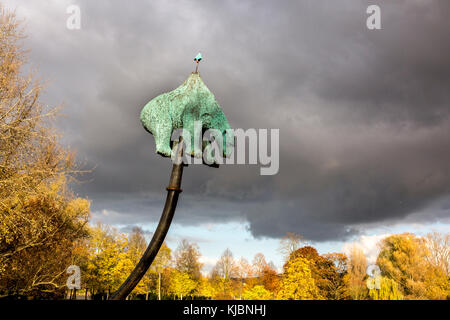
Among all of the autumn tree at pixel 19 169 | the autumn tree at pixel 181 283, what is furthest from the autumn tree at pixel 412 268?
the autumn tree at pixel 19 169

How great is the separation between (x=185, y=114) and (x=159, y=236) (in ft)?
4.29

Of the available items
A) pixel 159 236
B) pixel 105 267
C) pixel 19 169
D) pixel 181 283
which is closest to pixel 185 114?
pixel 159 236

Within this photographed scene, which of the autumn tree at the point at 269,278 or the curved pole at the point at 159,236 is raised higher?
the curved pole at the point at 159,236

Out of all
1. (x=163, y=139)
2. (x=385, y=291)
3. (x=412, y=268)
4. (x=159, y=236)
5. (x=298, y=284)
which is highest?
(x=163, y=139)

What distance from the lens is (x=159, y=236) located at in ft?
10.7

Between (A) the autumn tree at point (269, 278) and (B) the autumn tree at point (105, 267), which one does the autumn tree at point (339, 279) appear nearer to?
(A) the autumn tree at point (269, 278)

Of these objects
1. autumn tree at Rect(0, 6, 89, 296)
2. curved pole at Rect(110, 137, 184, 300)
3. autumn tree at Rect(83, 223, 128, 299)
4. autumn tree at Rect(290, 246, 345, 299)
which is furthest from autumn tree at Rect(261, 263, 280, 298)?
curved pole at Rect(110, 137, 184, 300)

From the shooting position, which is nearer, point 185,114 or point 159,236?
point 159,236

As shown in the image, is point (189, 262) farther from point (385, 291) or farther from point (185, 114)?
point (185, 114)

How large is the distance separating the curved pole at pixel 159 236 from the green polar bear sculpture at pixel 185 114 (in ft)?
0.76

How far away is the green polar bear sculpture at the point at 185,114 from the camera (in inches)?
139

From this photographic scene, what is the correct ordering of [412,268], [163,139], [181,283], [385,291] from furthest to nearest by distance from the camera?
[181,283]
[412,268]
[385,291]
[163,139]

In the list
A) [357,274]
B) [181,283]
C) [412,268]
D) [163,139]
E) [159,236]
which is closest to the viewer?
[159,236]
